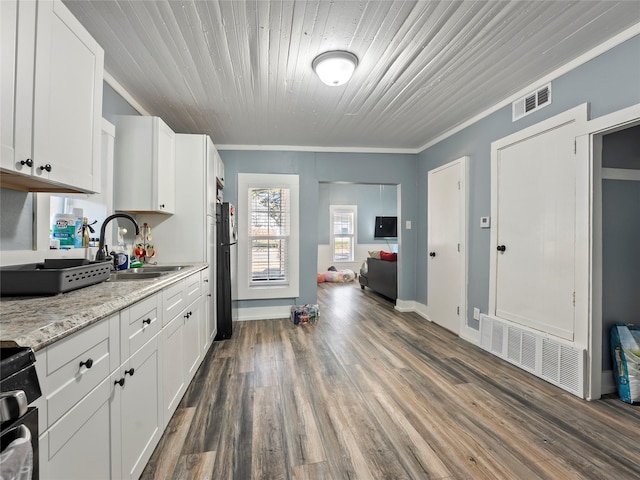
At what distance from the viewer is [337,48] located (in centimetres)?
201

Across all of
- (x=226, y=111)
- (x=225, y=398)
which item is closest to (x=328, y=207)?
(x=226, y=111)

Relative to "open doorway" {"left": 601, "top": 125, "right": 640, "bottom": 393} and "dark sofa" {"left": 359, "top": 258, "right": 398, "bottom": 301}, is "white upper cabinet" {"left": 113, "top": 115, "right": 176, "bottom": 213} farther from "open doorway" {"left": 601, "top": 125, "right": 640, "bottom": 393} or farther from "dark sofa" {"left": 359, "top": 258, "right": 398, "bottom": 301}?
"dark sofa" {"left": 359, "top": 258, "right": 398, "bottom": 301}

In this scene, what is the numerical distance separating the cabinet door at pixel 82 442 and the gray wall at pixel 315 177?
3.10 meters

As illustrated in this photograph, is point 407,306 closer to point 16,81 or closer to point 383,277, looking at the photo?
point 383,277

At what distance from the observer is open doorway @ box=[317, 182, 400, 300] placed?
325 inches

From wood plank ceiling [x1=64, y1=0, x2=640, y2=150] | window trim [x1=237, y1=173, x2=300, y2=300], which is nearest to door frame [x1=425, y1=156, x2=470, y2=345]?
wood plank ceiling [x1=64, y1=0, x2=640, y2=150]

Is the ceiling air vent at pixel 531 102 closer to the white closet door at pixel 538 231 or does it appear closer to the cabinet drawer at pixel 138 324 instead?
the white closet door at pixel 538 231

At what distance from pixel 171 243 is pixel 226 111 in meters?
1.48

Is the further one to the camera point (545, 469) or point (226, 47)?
point (226, 47)

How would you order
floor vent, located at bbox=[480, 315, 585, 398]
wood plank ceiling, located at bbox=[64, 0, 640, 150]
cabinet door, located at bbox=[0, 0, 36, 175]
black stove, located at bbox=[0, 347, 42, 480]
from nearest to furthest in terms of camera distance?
black stove, located at bbox=[0, 347, 42, 480], cabinet door, located at bbox=[0, 0, 36, 175], wood plank ceiling, located at bbox=[64, 0, 640, 150], floor vent, located at bbox=[480, 315, 585, 398]

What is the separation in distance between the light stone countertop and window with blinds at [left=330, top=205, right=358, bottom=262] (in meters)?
7.07

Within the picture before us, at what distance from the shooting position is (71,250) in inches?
70.8

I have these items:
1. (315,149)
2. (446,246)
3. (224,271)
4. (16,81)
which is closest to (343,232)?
(315,149)

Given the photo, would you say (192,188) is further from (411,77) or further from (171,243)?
(411,77)
